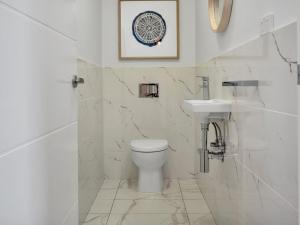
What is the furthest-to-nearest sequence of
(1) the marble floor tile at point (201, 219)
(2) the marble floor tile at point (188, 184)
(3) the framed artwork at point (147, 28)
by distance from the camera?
(3) the framed artwork at point (147, 28) → (2) the marble floor tile at point (188, 184) → (1) the marble floor tile at point (201, 219)

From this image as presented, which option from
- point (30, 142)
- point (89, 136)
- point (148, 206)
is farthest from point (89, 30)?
point (30, 142)

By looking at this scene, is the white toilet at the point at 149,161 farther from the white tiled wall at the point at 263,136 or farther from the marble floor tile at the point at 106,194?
the white tiled wall at the point at 263,136

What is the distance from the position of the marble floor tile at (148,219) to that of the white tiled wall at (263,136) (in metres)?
0.37

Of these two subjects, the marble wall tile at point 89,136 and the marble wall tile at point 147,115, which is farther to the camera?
the marble wall tile at point 147,115

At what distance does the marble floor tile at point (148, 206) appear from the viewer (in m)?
2.39

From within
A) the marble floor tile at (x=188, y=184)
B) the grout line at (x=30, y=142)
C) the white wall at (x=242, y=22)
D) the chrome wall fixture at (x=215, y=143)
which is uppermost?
the white wall at (x=242, y=22)

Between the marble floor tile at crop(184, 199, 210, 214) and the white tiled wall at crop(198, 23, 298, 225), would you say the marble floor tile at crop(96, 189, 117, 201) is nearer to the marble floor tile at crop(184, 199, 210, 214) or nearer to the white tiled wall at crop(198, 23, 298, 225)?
the marble floor tile at crop(184, 199, 210, 214)

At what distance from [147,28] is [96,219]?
195 cm

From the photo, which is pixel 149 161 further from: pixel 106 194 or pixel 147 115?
pixel 147 115

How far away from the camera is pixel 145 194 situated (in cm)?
277

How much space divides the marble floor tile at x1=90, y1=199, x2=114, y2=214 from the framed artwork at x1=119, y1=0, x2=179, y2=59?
1471 mm

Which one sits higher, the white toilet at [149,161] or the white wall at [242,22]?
the white wall at [242,22]

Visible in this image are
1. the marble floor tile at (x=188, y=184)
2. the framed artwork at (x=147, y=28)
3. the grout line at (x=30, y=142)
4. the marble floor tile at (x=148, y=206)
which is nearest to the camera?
the grout line at (x=30, y=142)

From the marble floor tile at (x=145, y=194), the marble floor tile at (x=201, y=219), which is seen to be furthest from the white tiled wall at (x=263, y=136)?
the marble floor tile at (x=145, y=194)
